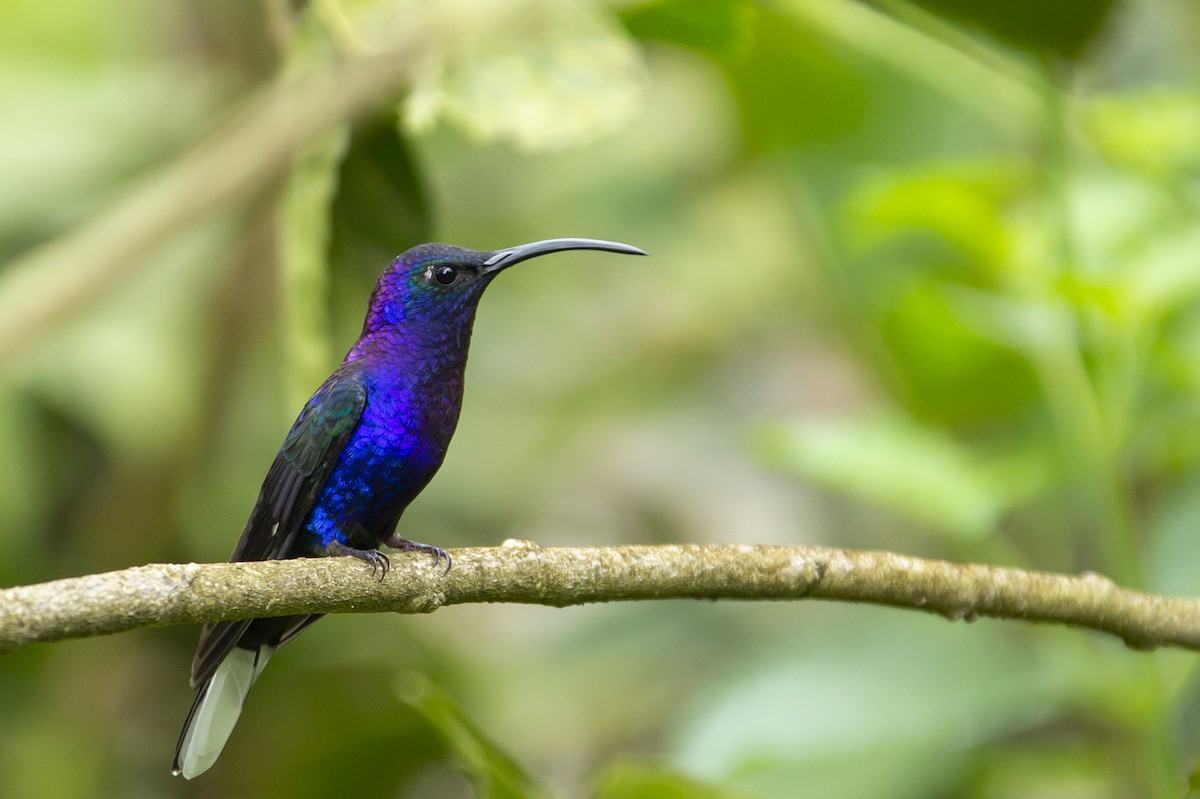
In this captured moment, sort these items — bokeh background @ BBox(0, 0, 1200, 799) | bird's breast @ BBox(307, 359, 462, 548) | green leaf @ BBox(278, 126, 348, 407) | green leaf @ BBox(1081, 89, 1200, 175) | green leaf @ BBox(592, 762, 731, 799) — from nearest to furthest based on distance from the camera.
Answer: bird's breast @ BBox(307, 359, 462, 548) → green leaf @ BBox(592, 762, 731, 799) → green leaf @ BBox(278, 126, 348, 407) → bokeh background @ BBox(0, 0, 1200, 799) → green leaf @ BBox(1081, 89, 1200, 175)

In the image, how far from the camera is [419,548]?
6.30 feet

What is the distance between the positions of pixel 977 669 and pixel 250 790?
1963 mm

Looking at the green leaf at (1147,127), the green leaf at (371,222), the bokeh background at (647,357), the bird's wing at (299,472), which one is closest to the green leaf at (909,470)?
the bokeh background at (647,357)

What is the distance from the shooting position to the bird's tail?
6.20 feet

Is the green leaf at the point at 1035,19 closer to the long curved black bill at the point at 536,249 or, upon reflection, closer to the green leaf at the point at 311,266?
the long curved black bill at the point at 536,249

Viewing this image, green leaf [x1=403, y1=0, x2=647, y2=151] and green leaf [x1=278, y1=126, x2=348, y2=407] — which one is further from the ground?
green leaf [x1=403, y1=0, x2=647, y2=151]

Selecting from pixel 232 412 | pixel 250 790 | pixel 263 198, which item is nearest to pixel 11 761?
pixel 250 790

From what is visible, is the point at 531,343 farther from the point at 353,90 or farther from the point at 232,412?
the point at 353,90

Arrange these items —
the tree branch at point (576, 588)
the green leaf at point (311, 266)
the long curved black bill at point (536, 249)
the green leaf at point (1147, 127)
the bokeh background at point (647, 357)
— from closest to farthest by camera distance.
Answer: the tree branch at point (576, 588)
the long curved black bill at point (536, 249)
the green leaf at point (311, 266)
the bokeh background at point (647, 357)
the green leaf at point (1147, 127)

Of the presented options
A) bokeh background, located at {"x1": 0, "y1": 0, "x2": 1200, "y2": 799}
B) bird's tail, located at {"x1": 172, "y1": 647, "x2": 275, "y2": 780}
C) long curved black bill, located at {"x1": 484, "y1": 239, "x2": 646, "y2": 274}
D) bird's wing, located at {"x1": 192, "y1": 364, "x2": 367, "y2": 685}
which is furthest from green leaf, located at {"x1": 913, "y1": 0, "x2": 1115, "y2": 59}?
bird's tail, located at {"x1": 172, "y1": 647, "x2": 275, "y2": 780}

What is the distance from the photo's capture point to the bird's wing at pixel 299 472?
1932 mm

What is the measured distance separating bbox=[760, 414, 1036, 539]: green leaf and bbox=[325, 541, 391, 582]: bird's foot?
133cm

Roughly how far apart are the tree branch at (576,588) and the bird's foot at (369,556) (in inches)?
0.8

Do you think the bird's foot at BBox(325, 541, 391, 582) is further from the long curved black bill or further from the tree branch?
the long curved black bill
